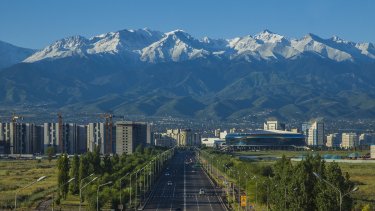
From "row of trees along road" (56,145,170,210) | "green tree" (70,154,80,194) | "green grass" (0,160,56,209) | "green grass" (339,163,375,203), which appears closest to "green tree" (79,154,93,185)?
"row of trees along road" (56,145,170,210)

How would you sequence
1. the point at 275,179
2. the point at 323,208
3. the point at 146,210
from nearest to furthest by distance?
the point at 323,208, the point at 275,179, the point at 146,210

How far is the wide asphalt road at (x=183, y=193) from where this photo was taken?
84.9 meters

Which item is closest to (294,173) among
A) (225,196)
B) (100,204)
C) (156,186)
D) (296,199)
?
(296,199)

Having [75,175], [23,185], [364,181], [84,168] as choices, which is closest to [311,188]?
[75,175]

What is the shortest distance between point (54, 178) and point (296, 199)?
236ft

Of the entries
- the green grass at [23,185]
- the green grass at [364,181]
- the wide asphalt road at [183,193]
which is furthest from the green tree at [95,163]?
the green grass at [364,181]

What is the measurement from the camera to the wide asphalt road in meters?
84.9

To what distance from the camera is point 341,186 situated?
57.9 m

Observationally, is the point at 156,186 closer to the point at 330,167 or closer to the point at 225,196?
the point at 225,196

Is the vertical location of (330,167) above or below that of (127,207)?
above

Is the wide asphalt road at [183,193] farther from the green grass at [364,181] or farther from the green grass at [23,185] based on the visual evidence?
the green grass at [364,181]

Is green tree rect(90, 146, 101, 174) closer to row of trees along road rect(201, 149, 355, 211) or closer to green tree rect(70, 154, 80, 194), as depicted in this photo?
green tree rect(70, 154, 80, 194)

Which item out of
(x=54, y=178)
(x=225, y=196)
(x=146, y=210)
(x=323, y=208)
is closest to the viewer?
(x=323, y=208)

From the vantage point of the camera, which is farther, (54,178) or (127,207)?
(54,178)
